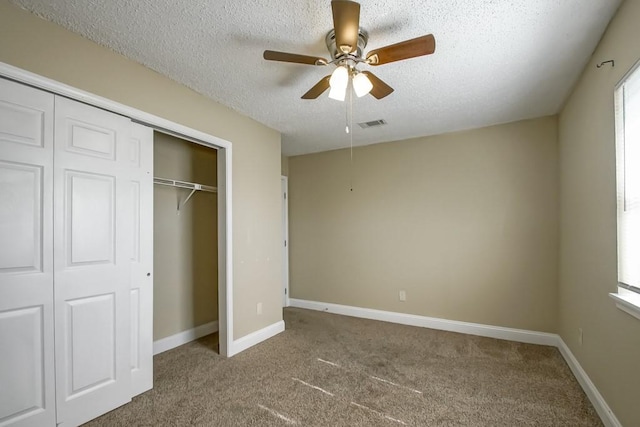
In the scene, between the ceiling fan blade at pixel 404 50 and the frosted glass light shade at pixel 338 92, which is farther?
the frosted glass light shade at pixel 338 92

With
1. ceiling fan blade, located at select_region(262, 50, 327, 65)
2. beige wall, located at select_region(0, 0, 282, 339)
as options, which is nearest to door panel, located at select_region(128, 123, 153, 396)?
beige wall, located at select_region(0, 0, 282, 339)

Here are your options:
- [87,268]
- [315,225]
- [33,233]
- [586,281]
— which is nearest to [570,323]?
[586,281]

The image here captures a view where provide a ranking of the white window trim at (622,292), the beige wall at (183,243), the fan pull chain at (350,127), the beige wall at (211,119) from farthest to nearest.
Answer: the beige wall at (183,243), the fan pull chain at (350,127), the beige wall at (211,119), the white window trim at (622,292)

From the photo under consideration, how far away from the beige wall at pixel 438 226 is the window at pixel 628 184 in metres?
1.66

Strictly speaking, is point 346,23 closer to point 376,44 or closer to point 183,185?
point 376,44

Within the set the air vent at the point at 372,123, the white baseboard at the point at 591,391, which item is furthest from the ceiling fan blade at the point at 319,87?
the white baseboard at the point at 591,391

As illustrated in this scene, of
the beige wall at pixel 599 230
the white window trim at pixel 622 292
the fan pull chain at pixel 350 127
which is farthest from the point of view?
the fan pull chain at pixel 350 127

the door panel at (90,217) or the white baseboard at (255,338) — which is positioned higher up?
the door panel at (90,217)

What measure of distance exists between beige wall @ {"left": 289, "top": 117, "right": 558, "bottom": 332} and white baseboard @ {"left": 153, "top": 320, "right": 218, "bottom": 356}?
1589 mm

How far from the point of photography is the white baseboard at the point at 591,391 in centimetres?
186

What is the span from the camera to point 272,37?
6.43 ft

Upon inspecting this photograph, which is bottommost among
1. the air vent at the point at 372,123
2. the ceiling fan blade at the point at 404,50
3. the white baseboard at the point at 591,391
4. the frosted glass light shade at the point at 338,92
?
the white baseboard at the point at 591,391

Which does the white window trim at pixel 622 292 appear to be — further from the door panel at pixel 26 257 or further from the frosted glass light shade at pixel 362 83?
the door panel at pixel 26 257

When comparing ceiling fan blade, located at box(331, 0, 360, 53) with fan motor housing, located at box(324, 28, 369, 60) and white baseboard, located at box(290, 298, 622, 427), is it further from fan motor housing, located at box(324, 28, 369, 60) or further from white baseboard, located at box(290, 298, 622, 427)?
white baseboard, located at box(290, 298, 622, 427)
